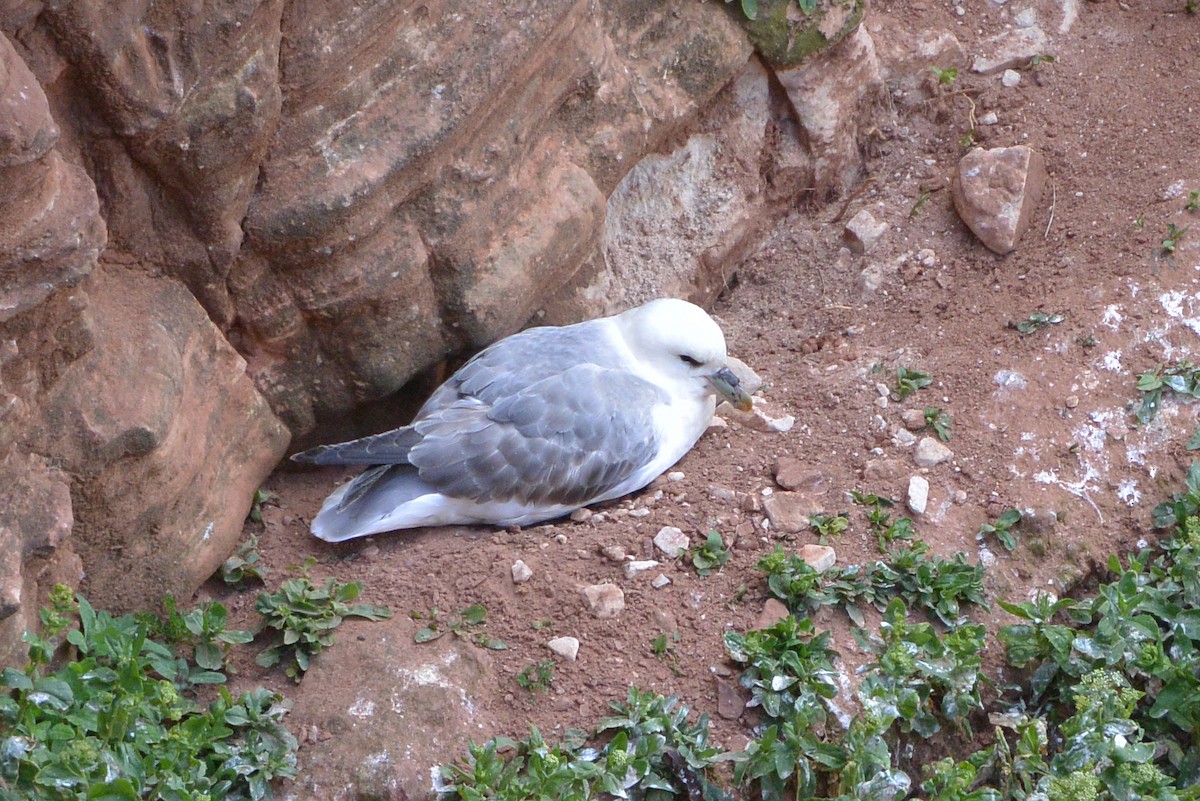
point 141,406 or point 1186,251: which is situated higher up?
point 141,406

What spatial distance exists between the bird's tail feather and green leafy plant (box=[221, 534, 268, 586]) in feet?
0.65

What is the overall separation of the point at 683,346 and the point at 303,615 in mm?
1434

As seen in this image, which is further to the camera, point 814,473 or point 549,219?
point 549,219

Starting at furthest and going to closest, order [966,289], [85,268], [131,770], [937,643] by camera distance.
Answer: [966,289] < [937,643] < [85,268] < [131,770]

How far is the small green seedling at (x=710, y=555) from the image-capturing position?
10.1 feet

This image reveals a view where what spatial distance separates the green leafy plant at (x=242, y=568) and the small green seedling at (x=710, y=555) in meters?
1.20

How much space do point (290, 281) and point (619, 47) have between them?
1443mm

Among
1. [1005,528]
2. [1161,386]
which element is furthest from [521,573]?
[1161,386]

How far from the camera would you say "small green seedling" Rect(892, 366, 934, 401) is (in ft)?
11.9

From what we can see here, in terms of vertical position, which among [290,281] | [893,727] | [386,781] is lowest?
[893,727]

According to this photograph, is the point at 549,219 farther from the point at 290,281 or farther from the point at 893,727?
the point at 893,727

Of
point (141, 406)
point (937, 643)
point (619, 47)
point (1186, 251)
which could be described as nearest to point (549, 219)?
point (619, 47)

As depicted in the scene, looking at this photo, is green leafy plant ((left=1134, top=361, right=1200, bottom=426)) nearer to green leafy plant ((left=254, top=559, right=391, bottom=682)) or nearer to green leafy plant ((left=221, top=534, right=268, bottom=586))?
green leafy plant ((left=254, top=559, right=391, bottom=682))

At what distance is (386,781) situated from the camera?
2.55 metres
